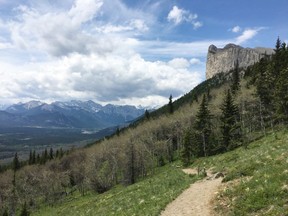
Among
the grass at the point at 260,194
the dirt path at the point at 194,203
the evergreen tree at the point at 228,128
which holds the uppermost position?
the evergreen tree at the point at 228,128

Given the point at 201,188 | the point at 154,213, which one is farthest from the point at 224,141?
the point at 154,213

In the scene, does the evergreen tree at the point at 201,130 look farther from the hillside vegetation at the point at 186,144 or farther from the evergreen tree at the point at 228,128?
the evergreen tree at the point at 228,128

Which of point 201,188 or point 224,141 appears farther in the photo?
point 224,141

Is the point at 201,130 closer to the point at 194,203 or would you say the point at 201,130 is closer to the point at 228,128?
the point at 228,128

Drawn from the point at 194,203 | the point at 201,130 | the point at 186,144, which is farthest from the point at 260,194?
the point at 201,130

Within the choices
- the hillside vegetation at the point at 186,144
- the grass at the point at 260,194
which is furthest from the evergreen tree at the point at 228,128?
the grass at the point at 260,194

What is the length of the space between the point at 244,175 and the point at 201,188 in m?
4.07

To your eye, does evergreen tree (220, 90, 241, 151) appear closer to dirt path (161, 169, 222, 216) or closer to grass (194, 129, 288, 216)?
dirt path (161, 169, 222, 216)

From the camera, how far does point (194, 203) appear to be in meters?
23.2

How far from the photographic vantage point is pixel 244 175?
25.3m

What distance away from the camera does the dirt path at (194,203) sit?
21.1 m

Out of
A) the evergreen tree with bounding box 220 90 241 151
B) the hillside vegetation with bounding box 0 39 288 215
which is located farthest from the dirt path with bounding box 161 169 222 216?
the evergreen tree with bounding box 220 90 241 151

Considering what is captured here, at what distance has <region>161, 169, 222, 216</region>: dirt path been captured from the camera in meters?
21.1

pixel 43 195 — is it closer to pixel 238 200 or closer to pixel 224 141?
pixel 224 141
